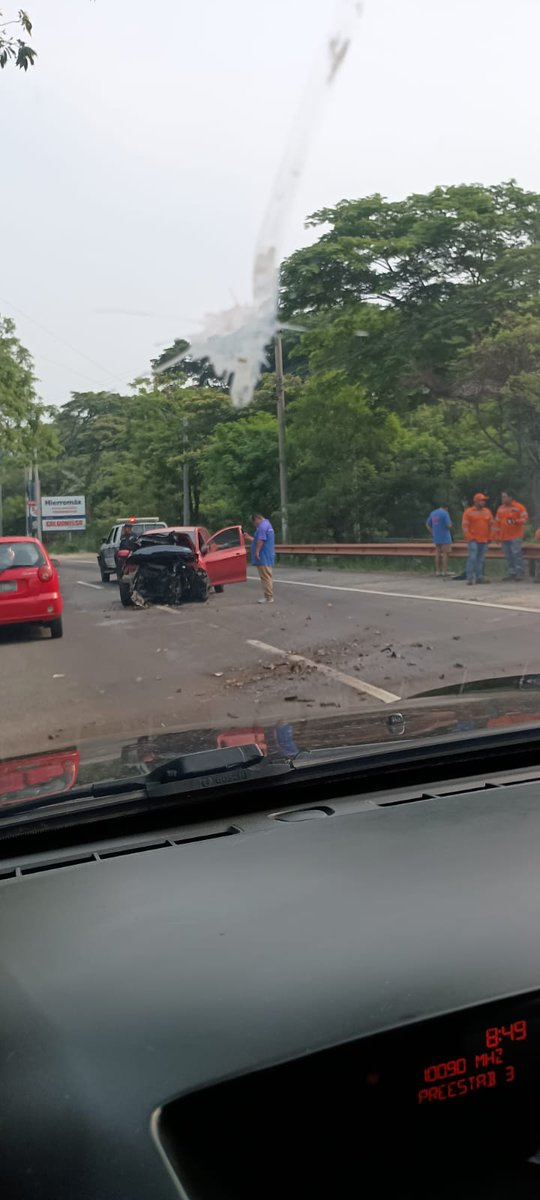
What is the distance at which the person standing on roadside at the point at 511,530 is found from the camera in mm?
11484

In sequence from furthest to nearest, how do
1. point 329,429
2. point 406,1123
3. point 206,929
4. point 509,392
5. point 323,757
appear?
point 509,392 → point 329,429 → point 323,757 → point 206,929 → point 406,1123

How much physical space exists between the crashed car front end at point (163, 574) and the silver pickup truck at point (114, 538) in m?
0.09

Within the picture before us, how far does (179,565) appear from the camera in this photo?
29.7ft

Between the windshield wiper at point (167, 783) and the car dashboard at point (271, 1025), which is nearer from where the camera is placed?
the car dashboard at point (271, 1025)

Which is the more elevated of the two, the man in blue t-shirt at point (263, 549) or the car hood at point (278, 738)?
the man in blue t-shirt at point (263, 549)

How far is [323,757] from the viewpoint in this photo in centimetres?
330

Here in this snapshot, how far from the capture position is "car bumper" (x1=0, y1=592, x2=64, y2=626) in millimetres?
8148

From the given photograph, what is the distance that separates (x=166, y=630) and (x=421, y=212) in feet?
13.7

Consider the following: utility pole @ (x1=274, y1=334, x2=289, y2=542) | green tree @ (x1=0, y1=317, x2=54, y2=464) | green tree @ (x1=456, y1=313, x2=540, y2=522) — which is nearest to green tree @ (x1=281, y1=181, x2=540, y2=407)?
green tree @ (x1=456, y1=313, x2=540, y2=522)

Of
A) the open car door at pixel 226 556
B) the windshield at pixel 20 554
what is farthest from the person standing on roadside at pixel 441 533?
the windshield at pixel 20 554

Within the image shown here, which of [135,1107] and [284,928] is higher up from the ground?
[284,928]

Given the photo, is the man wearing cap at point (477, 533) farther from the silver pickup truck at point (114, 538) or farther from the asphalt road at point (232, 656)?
the silver pickup truck at point (114, 538)

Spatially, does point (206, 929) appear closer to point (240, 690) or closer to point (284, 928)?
point (284, 928)

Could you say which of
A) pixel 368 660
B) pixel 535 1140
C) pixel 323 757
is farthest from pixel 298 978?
pixel 368 660
